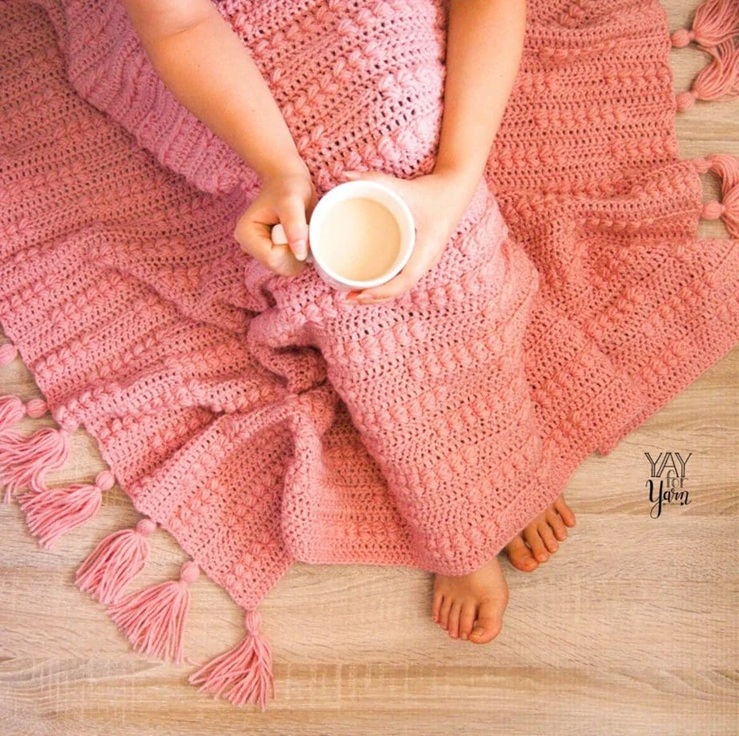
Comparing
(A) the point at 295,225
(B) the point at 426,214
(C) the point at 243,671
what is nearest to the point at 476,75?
(B) the point at 426,214

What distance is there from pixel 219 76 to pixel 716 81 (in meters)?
0.69

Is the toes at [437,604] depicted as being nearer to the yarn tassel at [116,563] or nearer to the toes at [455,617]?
the toes at [455,617]

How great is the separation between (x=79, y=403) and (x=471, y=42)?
2.05 feet

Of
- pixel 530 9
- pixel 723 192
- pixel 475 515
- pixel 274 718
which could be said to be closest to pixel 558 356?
pixel 475 515

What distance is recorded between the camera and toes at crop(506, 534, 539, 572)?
1.01 meters

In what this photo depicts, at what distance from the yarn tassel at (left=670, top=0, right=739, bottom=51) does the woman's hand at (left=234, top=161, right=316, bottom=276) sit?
627 mm

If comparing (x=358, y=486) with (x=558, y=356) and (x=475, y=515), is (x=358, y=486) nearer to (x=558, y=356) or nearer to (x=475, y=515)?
(x=475, y=515)

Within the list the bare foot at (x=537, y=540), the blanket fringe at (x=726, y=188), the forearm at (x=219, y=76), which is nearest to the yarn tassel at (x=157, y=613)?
the bare foot at (x=537, y=540)

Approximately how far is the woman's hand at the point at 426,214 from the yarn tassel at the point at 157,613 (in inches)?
17.9

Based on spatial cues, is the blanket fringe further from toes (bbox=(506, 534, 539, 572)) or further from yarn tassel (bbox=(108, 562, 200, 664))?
yarn tassel (bbox=(108, 562, 200, 664))

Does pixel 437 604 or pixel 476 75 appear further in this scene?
pixel 437 604

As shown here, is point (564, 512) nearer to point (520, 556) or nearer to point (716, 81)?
point (520, 556)

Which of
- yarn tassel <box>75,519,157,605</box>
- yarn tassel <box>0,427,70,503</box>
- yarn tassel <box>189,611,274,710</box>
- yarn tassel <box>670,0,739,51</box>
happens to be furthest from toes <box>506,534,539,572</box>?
yarn tassel <box>670,0,739,51</box>

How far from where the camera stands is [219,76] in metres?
0.80
